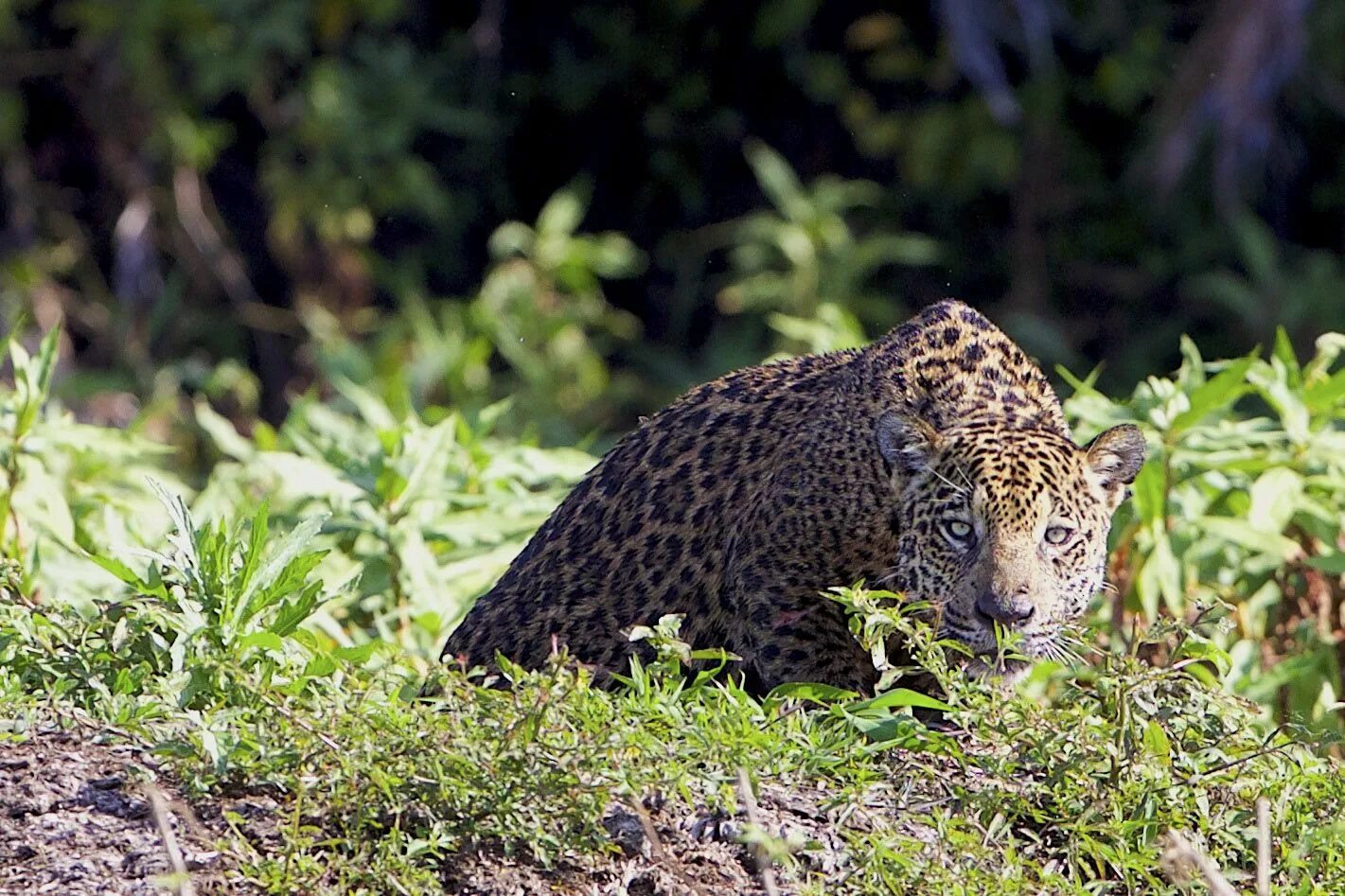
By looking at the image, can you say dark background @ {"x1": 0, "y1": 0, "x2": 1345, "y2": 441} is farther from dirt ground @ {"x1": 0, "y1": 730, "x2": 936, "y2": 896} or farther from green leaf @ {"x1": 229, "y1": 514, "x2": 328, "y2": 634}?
dirt ground @ {"x1": 0, "y1": 730, "x2": 936, "y2": 896}

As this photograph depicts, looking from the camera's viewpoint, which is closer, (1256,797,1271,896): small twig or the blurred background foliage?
(1256,797,1271,896): small twig

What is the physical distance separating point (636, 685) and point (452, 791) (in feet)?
1.85

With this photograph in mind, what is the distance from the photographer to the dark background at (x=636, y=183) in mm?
10859

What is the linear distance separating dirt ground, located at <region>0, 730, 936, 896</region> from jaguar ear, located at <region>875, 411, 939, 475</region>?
95cm

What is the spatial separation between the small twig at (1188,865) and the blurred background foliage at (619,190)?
561 centimetres

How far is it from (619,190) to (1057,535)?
29.5ft

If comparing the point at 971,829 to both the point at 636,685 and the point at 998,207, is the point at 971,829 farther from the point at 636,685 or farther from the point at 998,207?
the point at 998,207

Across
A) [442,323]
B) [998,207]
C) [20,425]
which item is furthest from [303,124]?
[20,425]

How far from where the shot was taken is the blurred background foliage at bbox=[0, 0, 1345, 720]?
1077 centimetres

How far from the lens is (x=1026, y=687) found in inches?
188

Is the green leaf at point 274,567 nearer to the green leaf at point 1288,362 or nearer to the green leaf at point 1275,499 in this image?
the green leaf at point 1275,499

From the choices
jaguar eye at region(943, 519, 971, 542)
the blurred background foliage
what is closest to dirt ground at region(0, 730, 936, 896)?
jaguar eye at region(943, 519, 971, 542)

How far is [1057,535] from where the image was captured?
4.45 m

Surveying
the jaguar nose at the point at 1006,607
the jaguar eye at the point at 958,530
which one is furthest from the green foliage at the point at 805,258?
the jaguar nose at the point at 1006,607
